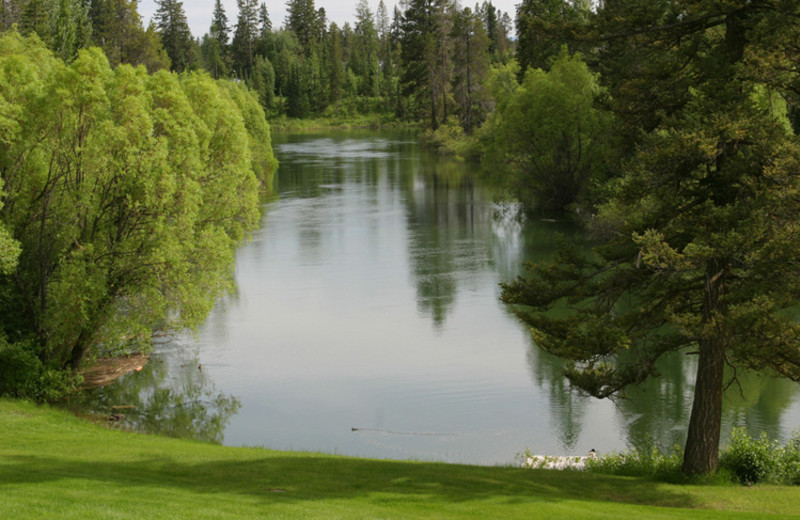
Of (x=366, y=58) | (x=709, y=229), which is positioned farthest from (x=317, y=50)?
(x=709, y=229)

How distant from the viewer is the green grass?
10.7 m

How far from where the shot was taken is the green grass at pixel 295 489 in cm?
1074

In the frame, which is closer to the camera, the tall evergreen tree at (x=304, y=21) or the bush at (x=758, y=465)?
the bush at (x=758, y=465)

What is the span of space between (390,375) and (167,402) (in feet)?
20.3

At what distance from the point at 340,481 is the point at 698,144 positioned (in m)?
7.71

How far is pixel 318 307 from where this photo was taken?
30.9 m

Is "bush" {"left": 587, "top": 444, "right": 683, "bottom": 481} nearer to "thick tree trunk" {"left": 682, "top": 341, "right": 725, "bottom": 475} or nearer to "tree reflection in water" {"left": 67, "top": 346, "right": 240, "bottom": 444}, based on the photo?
"thick tree trunk" {"left": 682, "top": 341, "right": 725, "bottom": 475}

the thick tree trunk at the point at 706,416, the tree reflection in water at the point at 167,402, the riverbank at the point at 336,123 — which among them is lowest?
the tree reflection in water at the point at 167,402

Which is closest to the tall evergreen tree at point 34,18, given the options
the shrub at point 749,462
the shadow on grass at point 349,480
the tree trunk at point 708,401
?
the shadow on grass at point 349,480

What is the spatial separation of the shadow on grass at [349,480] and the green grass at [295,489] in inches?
0.7

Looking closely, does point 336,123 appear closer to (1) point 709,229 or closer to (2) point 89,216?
(2) point 89,216

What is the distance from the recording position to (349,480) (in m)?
13.7

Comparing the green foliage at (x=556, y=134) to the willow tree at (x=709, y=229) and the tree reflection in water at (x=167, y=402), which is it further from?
the willow tree at (x=709, y=229)

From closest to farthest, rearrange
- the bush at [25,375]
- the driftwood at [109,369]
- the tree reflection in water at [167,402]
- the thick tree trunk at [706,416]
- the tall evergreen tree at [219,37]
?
the thick tree trunk at [706,416], the bush at [25,375], the tree reflection in water at [167,402], the driftwood at [109,369], the tall evergreen tree at [219,37]
